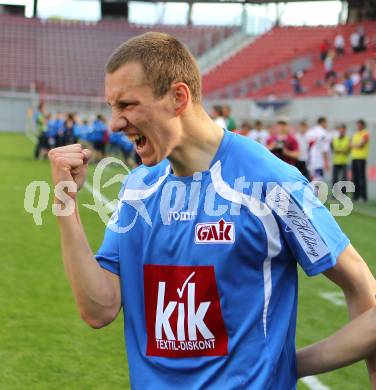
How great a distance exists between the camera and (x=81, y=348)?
6.21 meters

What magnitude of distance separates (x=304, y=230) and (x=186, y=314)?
419 millimetres

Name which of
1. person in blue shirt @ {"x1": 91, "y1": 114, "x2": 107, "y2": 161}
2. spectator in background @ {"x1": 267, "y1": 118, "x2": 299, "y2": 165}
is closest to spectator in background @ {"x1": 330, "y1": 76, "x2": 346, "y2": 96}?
person in blue shirt @ {"x1": 91, "y1": 114, "x2": 107, "y2": 161}

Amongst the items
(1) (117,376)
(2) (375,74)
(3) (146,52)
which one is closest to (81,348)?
(1) (117,376)

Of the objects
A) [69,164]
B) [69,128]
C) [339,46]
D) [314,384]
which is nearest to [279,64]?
[339,46]

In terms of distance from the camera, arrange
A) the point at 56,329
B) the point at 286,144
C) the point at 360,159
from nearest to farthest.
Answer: the point at 56,329 → the point at 286,144 → the point at 360,159

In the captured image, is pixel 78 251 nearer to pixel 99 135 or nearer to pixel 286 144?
pixel 286 144

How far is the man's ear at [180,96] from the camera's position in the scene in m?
2.38

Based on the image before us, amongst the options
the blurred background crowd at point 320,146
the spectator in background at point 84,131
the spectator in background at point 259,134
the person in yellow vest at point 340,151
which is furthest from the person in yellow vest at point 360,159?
the spectator in background at point 84,131

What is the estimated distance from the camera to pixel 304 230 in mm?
2348

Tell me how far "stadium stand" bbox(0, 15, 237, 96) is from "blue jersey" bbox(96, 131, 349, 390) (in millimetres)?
49310

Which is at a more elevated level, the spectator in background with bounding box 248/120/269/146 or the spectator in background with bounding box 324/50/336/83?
the spectator in background with bounding box 324/50/336/83

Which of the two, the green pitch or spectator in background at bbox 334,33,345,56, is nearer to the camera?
the green pitch

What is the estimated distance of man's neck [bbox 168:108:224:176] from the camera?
8.01ft

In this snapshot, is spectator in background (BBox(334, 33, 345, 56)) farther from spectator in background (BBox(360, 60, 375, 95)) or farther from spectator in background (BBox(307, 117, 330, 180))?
spectator in background (BBox(307, 117, 330, 180))
